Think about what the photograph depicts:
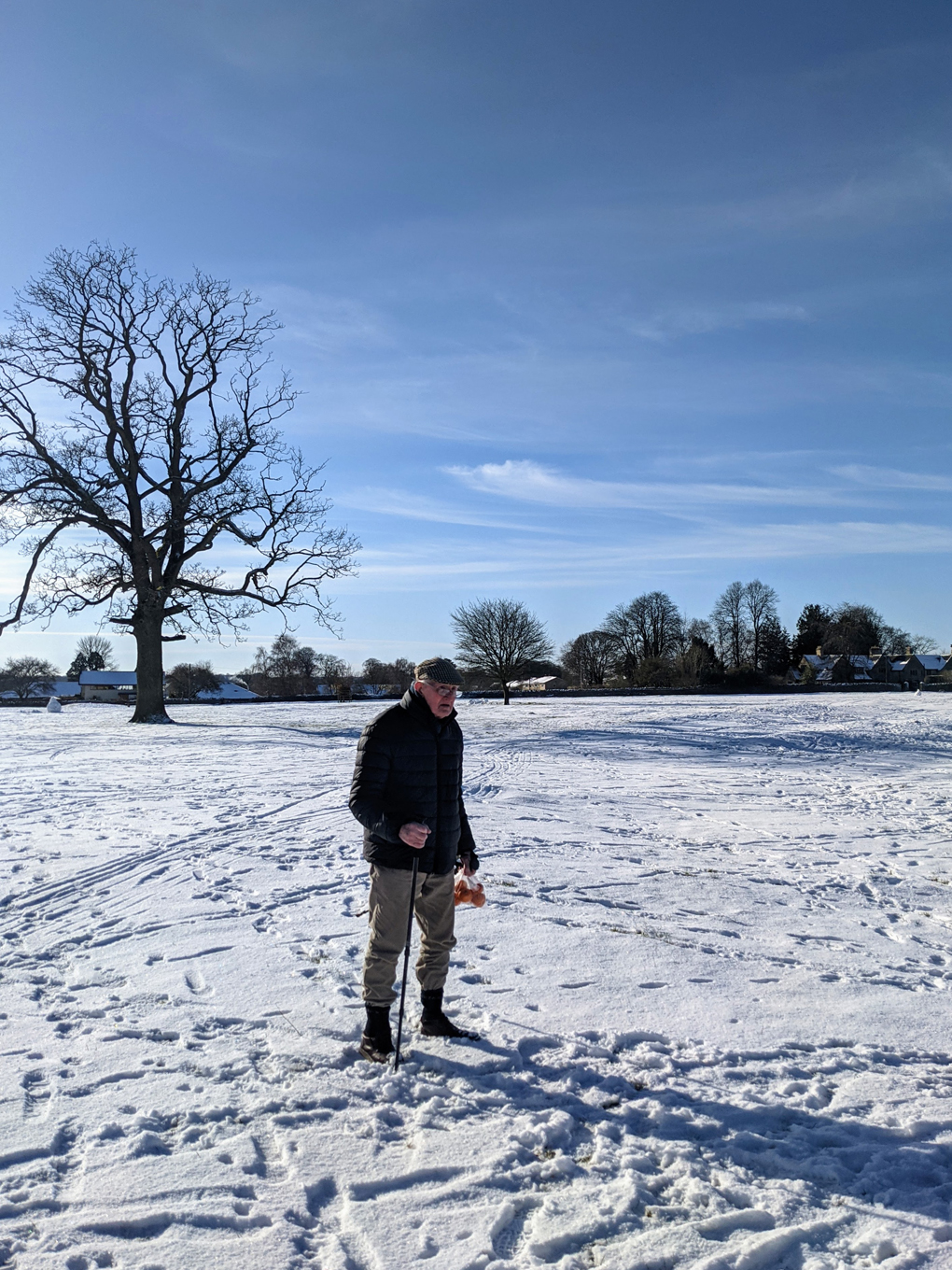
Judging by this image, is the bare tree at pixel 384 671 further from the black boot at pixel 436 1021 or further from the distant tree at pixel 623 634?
the black boot at pixel 436 1021

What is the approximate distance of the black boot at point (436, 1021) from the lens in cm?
456

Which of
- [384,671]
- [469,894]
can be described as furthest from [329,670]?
[469,894]

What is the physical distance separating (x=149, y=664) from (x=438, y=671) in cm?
2643

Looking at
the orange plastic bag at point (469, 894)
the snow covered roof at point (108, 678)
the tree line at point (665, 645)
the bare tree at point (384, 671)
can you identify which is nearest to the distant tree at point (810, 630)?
the tree line at point (665, 645)

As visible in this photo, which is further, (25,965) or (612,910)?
(612,910)

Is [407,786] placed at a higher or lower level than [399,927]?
higher

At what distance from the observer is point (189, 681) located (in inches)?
3418

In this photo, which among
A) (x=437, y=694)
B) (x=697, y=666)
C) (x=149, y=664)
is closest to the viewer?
(x=437, y=694)

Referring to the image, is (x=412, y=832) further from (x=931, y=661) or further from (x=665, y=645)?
(x=931, y=661)

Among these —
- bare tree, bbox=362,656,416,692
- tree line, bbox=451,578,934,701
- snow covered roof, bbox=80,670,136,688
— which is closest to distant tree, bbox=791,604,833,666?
tree line, bbox=451,578,934,701

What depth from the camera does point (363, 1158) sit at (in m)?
3.43

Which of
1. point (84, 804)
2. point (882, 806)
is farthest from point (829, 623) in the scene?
point (84, 804)

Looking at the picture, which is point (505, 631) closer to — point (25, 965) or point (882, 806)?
point (882, 806)

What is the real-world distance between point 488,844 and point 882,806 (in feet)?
23.2
